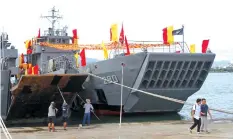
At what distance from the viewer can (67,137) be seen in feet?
43.3

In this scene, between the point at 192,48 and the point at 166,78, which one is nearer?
the point at 166,78

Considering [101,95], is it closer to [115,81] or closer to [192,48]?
[115,81]

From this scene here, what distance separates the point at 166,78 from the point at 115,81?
2.66 meters

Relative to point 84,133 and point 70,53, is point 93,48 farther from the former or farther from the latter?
point 84,133

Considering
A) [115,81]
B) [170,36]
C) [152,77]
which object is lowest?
[115,81]

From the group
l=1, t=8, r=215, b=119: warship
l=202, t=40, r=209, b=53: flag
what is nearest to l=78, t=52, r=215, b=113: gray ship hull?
l=1, t=8, r=215, b=119: warship

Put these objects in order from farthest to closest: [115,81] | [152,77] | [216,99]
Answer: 1. [216,99]
2. [115,81]
3. [152,77]

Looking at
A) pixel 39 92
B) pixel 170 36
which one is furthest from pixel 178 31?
pixel 39 92

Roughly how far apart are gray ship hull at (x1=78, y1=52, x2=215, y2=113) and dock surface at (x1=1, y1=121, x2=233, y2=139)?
3.76m

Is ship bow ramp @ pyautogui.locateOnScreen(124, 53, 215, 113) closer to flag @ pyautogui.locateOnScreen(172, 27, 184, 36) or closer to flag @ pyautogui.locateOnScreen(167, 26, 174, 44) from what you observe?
flag @ pyautogui.locateOnScreen(167, 26, 174, 44)

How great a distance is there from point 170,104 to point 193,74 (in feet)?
6.87

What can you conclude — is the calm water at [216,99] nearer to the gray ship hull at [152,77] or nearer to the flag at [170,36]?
the gray ship hull at [152,77]

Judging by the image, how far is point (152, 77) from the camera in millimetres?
19688

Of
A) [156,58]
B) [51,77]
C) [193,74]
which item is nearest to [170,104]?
[193,74]
